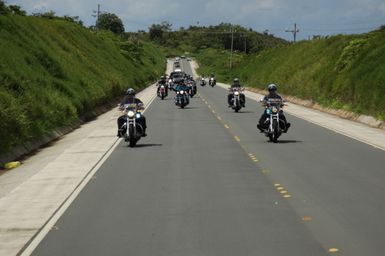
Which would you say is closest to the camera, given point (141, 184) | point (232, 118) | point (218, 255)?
point (218, 255)

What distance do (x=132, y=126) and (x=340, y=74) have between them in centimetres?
3106

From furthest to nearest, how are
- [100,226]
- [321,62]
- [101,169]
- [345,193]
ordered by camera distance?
[321,62], [101,169], [345,193], [100,226]

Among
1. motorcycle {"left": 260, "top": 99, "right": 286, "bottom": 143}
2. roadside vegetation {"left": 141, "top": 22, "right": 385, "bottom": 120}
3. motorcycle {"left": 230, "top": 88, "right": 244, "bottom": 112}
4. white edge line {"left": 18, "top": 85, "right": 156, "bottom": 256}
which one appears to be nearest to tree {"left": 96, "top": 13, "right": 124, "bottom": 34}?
roadside vegetation {"left": 141, "top": 22, "right": 385, "bottom": 120}

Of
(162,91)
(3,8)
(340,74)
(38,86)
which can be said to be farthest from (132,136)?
(162,91)

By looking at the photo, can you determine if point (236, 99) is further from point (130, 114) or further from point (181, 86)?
point (130, 114)

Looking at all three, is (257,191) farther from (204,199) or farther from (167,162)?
(167,162)

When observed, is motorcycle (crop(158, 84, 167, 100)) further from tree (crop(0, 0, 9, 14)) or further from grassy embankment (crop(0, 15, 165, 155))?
tree (crop(0, 0, 9, 14))

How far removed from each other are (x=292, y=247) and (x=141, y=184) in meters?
5.70

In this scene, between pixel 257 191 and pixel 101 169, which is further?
pixel 101 169

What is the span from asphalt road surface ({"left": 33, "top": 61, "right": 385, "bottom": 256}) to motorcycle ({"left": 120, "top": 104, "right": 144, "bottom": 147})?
14.1 inches

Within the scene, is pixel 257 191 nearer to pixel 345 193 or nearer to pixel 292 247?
pixel 345 193

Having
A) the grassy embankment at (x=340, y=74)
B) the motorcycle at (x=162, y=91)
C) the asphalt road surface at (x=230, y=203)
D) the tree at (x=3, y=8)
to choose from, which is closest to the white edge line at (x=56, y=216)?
the asphalt road surface at (x=230, y=203)

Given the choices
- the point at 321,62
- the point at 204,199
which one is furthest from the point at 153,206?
the point at 321,62

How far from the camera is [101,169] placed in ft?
52.1
